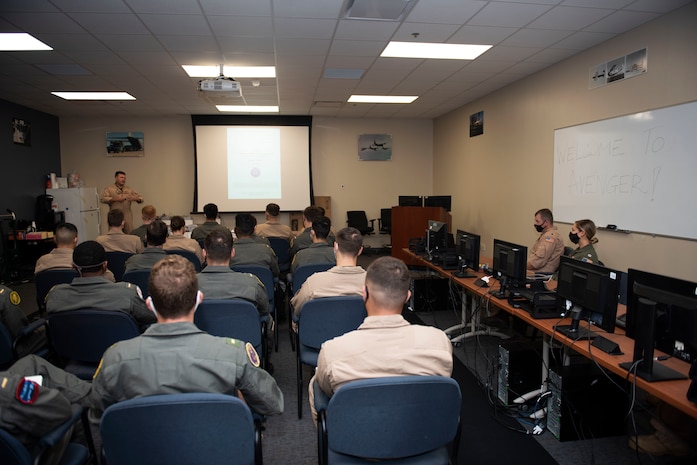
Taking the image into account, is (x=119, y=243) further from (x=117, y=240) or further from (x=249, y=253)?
(x=249, y=253)

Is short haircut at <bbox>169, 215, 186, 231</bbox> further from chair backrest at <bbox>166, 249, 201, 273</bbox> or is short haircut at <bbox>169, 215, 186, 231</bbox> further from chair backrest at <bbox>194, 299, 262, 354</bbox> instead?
chair backrest at <bbox>194, 299, 262, 354</bbox>

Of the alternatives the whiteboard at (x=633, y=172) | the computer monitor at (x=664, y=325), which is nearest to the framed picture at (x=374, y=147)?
the whiteboard at (x=633, y=172)

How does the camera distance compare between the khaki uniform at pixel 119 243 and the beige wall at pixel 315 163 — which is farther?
the beige wall at pixel 315 163

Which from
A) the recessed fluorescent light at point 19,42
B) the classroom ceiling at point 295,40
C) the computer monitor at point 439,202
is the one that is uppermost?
the classroom ceiling at point 295,40

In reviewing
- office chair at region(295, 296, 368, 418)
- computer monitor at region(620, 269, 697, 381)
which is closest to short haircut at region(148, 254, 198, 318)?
office chair at region(295, 296, 368, 418)

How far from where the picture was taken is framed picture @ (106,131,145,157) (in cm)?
942

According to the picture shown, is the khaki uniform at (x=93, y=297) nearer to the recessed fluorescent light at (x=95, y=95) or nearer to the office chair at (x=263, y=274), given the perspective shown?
the office chair at (x=263, y=274)

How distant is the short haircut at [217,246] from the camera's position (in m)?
2.89

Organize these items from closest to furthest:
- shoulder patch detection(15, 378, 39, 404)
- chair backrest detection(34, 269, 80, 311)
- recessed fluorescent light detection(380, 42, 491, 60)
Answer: shoulder patch detection(15, 378, 39, 404) → chair backrest detection(34, 269, 80, 311) → recessed fluorescent light detection(380, 42, 491, 60)

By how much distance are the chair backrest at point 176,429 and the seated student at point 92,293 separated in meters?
1.36

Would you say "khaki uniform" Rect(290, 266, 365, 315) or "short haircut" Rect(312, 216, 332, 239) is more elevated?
"short haircut" Rect(312, 216, 332, 239)

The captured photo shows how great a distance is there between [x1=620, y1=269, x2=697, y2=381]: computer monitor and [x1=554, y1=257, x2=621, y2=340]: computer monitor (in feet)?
0.90

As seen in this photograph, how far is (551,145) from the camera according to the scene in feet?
19.4

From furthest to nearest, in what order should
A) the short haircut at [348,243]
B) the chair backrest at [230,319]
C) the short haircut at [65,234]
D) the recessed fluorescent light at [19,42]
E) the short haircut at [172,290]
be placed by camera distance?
the recessed fluorescent light at [19,42] → the short haircut at [65,234] → the short haircut at [348,243] → the chair backrest at [230,319] → the short haircut at [172,290]
